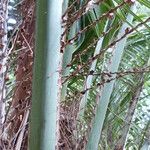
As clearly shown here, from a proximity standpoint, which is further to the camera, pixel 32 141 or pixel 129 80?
pixel 129 80

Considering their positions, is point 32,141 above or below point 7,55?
below

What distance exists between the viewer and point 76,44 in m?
1.02

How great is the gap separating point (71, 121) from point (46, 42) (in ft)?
1.36

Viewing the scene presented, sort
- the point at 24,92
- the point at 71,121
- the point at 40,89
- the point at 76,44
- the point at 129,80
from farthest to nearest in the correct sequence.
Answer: the point at 129,80
the point at 76,44
the point at 71,121
the point at 24,92
the point at 40,89

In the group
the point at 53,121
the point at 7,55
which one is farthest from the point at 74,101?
the point at 53,121

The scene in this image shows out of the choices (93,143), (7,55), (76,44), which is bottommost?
(93,143)

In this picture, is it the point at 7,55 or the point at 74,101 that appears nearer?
the point at 7,55

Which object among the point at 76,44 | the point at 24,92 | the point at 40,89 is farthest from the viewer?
the point at 76,44

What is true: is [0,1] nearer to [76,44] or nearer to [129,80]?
[76,44]

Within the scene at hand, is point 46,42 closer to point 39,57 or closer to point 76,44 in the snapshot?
point 39,57

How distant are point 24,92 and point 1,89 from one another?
0.12 meters

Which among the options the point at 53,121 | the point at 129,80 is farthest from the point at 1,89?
the point at 129,80

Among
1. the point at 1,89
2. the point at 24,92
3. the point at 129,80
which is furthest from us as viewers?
the point at 129,80

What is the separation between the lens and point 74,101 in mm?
745
